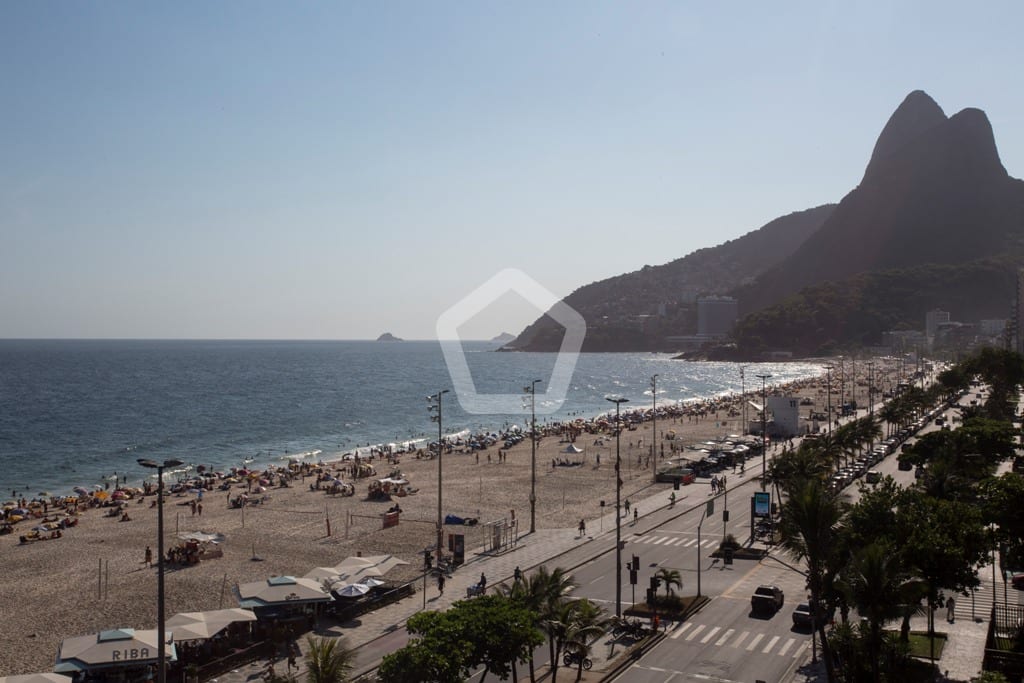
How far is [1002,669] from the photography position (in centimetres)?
1667

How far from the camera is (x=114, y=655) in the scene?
60.2 feet

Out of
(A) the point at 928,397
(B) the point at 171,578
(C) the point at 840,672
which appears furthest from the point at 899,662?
(A) the point at 928,397

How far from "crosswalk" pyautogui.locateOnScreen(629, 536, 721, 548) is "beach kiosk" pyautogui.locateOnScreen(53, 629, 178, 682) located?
18599 mm

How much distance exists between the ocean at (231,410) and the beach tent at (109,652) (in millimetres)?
37999

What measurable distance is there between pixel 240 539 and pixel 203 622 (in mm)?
14982

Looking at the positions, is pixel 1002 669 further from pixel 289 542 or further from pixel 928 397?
pixel 928 397

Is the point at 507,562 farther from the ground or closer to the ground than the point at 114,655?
closer to the ground

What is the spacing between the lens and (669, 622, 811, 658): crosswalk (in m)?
19.8

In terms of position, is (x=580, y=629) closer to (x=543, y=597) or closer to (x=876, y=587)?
(x=543, y=597)

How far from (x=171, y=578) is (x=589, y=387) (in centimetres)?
11408

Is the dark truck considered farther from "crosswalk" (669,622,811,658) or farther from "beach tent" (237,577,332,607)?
"beach tent" (237,577,332,607)

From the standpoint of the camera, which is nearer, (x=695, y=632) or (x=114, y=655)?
(x=114, y=655)

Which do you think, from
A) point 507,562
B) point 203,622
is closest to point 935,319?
point 507,562

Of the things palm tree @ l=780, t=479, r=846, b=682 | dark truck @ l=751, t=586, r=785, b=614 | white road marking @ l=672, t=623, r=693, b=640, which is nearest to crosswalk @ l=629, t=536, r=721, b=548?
dark truck @ l=751, t=586, r=785, b=614
